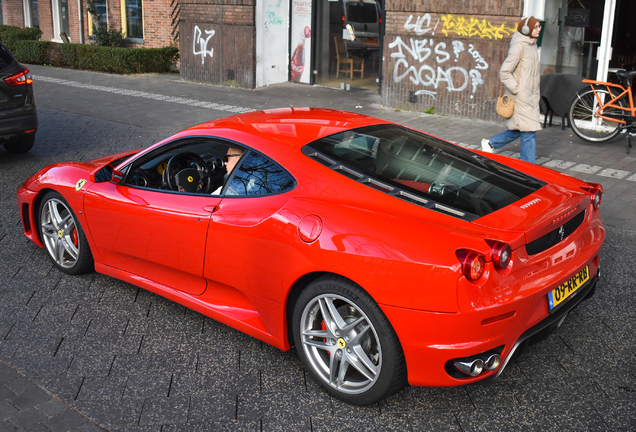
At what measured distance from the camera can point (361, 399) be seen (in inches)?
127

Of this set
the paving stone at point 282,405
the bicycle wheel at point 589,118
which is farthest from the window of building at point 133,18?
the paving stone at point 282,405

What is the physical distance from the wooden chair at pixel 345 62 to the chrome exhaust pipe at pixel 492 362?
1256 cm

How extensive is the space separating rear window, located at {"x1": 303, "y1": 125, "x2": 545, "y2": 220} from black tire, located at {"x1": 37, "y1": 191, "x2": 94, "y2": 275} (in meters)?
2.17

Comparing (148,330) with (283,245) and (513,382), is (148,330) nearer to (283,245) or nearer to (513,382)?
(283,245)

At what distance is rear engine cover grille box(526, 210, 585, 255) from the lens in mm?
3145

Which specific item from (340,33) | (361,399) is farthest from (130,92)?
(361,399)

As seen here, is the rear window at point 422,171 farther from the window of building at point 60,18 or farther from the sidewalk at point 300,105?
the window of building at point 60,18

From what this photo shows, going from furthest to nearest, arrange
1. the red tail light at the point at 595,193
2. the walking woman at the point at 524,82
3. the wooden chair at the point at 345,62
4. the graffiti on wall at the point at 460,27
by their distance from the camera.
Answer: the wooden chair at the point at 345,62 → the graffiti on wall at the point at 460,27 → the walking woman at the point at 524,82 → the red tail light at the point at 595,193

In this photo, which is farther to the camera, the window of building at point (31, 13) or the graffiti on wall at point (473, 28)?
the window of building at point (31, 13)

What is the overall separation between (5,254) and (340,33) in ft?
36.3

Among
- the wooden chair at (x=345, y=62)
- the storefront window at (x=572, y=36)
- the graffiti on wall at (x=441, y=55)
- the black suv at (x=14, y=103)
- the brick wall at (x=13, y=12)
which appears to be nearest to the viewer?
the black suv at (x=14, y=103)

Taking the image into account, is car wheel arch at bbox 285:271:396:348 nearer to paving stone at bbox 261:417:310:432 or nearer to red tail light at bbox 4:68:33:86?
paving stone at bbox 261:417:310:432

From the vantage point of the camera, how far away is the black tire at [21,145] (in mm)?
9094

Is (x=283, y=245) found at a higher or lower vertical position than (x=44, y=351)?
higher
